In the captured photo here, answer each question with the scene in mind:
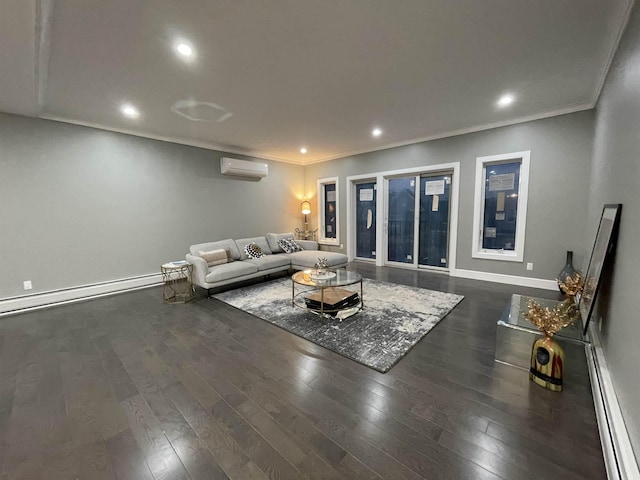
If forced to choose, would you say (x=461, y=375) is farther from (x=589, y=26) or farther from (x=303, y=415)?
(x=589, y=26)

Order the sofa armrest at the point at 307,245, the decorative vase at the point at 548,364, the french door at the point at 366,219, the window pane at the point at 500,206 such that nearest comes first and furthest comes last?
the decorative vase at the point at 548,364
the window pane at the point at 500,206
the sofa armrest at the point at 307,245
the french door at the point at 366,219

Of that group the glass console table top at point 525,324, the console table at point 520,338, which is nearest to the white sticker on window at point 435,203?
the glass console table top at point 525,324

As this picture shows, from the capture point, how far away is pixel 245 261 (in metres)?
4.49

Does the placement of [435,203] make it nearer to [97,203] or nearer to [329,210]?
[329,210]

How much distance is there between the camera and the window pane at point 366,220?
6133mm

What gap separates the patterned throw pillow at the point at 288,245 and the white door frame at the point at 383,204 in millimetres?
1549

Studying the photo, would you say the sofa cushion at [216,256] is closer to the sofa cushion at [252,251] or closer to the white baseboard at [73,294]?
the sofa cushion at [252,251]

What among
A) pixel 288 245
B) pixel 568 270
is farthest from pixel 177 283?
pixel 568 270

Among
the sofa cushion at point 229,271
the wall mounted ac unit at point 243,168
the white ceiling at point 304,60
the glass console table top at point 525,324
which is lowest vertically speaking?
the glass console table top at point 525,324

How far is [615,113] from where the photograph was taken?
2.23m

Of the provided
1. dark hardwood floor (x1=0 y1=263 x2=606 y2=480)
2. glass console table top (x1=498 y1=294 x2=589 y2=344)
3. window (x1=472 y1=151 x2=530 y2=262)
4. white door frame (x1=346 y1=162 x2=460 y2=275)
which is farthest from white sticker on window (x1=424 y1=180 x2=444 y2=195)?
dark hardwood floor (x1=0 y1=263 x2=606 y2=480)

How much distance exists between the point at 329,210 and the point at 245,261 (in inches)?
121

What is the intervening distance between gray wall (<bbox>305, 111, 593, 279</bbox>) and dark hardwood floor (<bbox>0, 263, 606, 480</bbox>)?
2269 millimetres

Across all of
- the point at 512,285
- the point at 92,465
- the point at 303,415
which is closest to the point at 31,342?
the point at 92,465
